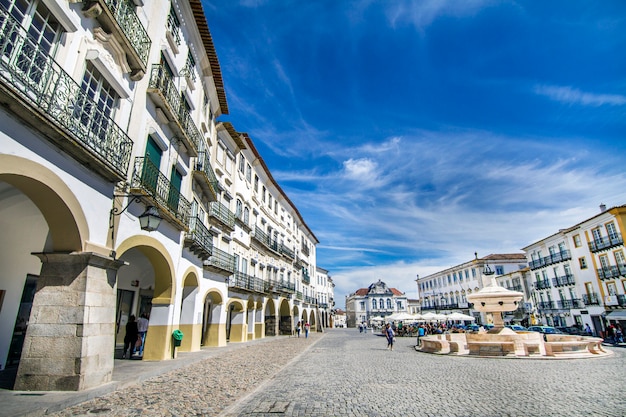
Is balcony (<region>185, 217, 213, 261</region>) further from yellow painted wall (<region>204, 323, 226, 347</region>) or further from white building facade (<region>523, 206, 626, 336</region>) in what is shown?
white building facade (<region>523, 206, 626, 336</region>)

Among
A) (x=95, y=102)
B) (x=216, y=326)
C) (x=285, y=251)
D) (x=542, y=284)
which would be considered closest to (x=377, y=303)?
(x=542, y=284)

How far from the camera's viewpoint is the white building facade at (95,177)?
5.92 metres

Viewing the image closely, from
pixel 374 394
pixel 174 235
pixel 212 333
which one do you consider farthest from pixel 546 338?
pixel 174 235

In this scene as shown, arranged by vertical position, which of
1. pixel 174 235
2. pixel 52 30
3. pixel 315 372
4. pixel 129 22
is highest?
pixel 129 22

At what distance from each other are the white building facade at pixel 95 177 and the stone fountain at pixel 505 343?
12.5 m

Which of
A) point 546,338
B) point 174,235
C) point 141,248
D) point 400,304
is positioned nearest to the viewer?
point 141,248

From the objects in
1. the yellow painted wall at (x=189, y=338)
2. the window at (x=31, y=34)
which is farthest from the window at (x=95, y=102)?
the yellow painted wall at (x=189, y=338)

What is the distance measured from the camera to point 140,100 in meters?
9.66

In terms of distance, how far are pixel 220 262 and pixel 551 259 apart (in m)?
40.2

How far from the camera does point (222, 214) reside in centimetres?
2039

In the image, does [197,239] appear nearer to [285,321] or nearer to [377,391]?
[377,391]

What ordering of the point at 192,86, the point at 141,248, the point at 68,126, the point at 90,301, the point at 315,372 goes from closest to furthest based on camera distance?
1. the point at 68,126
2. the point at 90,301
3. the point at 141,248
4. the point at 315,372
5. the point at 192,86

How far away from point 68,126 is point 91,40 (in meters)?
2.62

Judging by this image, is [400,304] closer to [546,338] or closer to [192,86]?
[546,338]
